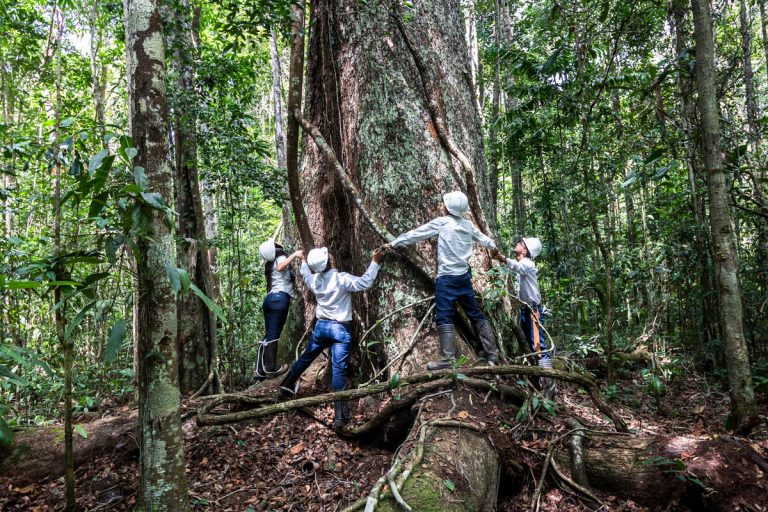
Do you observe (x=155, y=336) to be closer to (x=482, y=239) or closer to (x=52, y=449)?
(x=52, y=449)

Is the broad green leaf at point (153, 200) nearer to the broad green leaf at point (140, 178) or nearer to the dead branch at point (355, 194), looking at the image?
the broad green leaf at point (140, 178)

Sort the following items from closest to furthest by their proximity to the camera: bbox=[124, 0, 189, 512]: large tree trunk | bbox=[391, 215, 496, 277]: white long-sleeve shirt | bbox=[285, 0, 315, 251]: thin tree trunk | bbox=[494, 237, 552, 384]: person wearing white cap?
bbox=[124, 0, 189, 512]: large tree trunk
bbox=[391, 215, 496, 277]: white long-sleeve shirt
bbox=[285, 0, 315, 251]: thin tree trunk
bbox=[494, 237, 552, 384]: person wearing white cap

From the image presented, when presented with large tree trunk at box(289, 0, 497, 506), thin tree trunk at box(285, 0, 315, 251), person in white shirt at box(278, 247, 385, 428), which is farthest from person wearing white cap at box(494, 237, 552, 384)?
thin tree trunk at box(285, 0, 315, 251)

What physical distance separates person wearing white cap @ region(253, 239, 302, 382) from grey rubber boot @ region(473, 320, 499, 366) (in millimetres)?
2668

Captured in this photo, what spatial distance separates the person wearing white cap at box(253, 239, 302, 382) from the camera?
6.18 meters

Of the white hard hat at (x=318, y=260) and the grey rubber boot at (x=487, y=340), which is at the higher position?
the white hard hat at (x=318, y=260)

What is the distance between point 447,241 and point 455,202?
0.42m

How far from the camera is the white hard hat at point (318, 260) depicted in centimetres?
507

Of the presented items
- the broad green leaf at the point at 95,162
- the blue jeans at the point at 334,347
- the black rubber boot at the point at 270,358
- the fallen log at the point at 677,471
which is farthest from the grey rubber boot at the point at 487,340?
the broad green leaf at the point at 95,162

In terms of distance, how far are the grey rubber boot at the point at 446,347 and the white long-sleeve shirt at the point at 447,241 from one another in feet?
1.78

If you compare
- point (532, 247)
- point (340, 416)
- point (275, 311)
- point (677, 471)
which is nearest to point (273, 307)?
point (275, 311)

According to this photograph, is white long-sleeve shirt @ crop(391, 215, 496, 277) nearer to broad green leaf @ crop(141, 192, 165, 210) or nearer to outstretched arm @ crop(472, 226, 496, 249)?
outstretched arm @ crop(472, 226, 496, 249)

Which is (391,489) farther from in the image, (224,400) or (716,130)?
(716,130)

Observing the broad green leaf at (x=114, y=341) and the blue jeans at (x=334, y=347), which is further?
the blue jeans at (x=334, y=347)
